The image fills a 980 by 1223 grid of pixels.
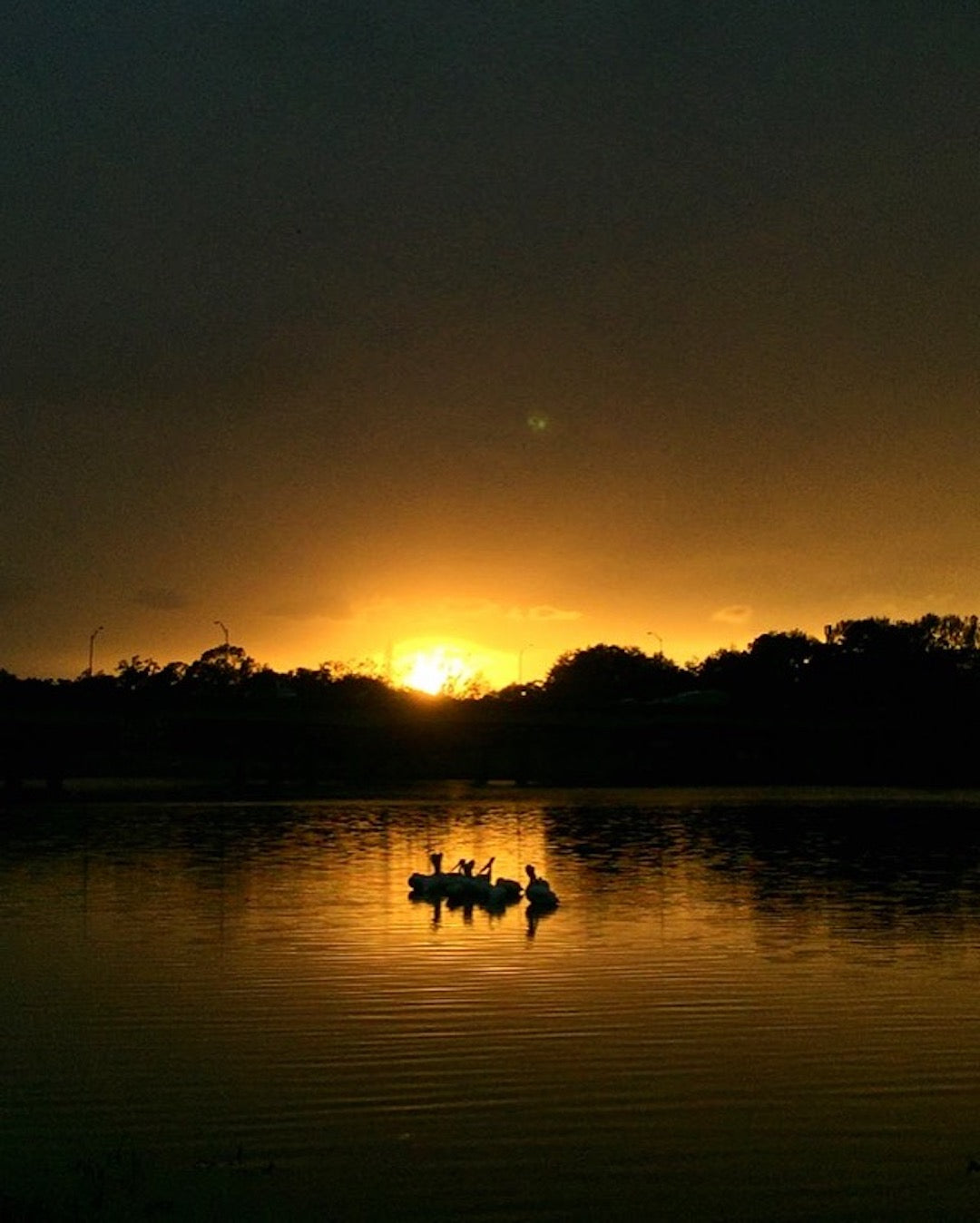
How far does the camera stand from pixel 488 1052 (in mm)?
20594

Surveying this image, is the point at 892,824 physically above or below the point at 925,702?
below

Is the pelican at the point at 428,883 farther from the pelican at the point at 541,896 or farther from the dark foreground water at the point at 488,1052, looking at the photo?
the pelican at the point at 541,896

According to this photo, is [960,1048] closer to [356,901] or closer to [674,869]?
[356,901]

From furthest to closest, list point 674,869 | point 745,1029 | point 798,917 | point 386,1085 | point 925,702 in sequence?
point 925,702 < point 674,869 < point 798,917 < point 745,1029 < point 386,1085

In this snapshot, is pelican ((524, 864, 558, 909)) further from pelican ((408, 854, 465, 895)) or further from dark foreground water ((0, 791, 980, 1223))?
pelican ((408, 854, 465, 895))

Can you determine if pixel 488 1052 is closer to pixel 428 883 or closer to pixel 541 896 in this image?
pixel 541 896

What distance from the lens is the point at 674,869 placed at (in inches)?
2030

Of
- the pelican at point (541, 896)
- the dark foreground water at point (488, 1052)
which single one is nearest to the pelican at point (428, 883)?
the dark foreground water at point (488, 1052)

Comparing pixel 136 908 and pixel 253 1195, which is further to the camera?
pixel 136 908

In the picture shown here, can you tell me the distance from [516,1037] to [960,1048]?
5.53 metres

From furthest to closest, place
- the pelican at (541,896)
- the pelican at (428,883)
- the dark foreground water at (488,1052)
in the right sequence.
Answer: the pelican at (428,883)
the pelican at (541,896)
the dark foreground water at (488,1052)

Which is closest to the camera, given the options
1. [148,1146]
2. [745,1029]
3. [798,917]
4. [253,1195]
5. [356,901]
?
[253,1195]

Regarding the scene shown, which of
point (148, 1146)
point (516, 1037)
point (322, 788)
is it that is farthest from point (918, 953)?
point (322, 788)

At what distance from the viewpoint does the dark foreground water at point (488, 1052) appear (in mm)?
14812
